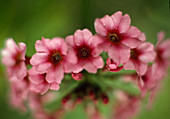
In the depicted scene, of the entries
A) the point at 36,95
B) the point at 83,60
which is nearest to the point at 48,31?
the point at 36,95

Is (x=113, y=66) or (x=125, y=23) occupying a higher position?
(x=125, y=23)

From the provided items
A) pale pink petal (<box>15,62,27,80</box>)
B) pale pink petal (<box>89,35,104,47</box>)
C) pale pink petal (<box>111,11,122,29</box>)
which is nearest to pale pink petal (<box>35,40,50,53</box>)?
pale pink petal (<box>15,62,27,80</box>)

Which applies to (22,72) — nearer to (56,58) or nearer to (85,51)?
(56,58)

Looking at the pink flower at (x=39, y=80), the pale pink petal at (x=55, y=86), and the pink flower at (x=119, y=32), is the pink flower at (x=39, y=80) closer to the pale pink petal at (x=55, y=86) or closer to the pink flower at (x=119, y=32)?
the pale pink petal at (x=55, y=86)

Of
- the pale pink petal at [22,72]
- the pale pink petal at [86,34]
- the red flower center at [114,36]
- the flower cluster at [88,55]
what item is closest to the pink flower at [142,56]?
the flower cluster at [88,55]

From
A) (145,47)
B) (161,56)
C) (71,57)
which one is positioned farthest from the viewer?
(161,56)

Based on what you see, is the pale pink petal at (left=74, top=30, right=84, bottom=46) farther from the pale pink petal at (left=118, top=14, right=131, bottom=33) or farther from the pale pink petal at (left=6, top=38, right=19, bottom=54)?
the pale pink petal at (left=6, top=38, right=19, bottom=54)

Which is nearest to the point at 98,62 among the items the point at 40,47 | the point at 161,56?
the point at 40,47
